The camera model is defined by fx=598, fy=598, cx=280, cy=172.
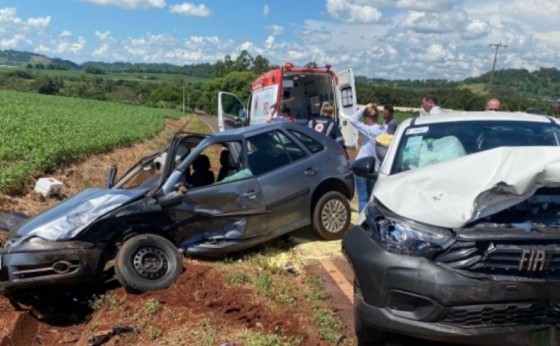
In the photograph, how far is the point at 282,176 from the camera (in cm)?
711

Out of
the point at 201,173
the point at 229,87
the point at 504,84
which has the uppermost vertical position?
the point at 201,173

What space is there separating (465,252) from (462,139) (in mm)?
1940

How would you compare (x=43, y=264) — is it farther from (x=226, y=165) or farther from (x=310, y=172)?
(x=310, y=172)

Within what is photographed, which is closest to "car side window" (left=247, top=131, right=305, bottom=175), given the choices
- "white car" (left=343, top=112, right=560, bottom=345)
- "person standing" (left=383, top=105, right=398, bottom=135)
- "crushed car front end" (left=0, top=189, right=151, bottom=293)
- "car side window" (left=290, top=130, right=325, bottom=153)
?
"car side window" (left=290, top=130, right=325, bottom=153)

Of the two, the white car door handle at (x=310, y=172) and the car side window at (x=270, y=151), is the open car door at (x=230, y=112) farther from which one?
the white car door handle at (x=310, y=172)

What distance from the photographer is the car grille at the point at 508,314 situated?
11.4ft

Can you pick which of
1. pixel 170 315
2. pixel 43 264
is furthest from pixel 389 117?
pixel 43 264

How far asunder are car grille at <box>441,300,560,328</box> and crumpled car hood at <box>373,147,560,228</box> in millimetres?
517

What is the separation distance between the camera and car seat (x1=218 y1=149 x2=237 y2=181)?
278 inches

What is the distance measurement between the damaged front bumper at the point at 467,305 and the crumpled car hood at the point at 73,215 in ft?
10.3

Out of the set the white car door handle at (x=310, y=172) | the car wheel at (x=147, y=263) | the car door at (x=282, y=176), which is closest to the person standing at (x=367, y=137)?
the white car door handle at (x=310, y=172)

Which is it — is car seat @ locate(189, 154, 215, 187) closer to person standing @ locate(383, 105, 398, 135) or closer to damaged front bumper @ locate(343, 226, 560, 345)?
person standing @ locate(383, 105, 398, 135)

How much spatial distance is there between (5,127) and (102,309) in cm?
1204

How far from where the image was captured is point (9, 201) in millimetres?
9039
